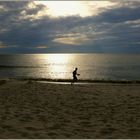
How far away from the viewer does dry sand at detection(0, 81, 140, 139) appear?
7910 mm

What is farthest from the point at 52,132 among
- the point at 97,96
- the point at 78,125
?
the point at 97,96

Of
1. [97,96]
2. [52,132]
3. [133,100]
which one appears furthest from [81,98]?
[52,132]

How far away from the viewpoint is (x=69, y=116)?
10.0 m

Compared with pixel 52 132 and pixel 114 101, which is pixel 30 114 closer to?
pixel 52 132

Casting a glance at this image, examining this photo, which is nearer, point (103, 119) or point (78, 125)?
point (78, 125)

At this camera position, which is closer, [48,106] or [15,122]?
[15,122]

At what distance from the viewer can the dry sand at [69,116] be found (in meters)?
7.91

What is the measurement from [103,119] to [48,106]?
286 centimetres

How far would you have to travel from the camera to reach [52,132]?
7.93m

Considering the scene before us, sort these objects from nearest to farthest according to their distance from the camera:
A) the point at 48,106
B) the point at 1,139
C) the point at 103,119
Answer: the point at 1,139 → the point at 103,119 → the point at 48,106

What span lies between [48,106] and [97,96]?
11.4 feet

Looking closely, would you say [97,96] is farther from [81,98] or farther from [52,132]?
[52,132]

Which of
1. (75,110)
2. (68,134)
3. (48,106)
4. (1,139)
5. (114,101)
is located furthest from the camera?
(114,101)

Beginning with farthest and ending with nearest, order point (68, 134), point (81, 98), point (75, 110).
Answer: point (81, 98) < point (75, 110) < point (68, 134)
